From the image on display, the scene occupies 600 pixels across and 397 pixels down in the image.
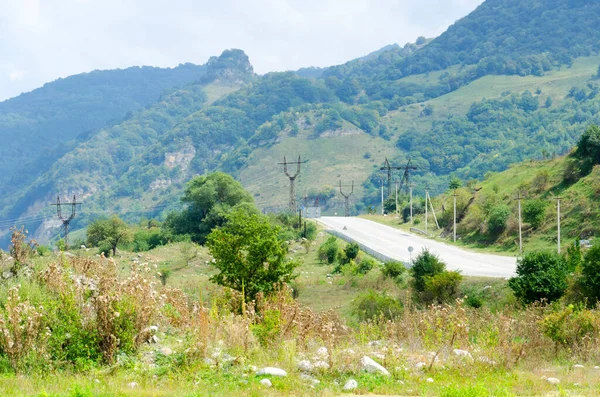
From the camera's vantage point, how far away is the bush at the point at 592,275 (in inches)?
946

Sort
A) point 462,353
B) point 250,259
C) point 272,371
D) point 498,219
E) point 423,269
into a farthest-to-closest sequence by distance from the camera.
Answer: point 498,219 < point 423,269 < point 250,259 < point 462,353 < point 272,371

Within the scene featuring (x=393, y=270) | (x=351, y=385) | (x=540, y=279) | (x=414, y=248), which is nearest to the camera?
(x=351, y=385)

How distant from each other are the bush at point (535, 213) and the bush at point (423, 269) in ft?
57.4

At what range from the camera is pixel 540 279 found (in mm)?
24922

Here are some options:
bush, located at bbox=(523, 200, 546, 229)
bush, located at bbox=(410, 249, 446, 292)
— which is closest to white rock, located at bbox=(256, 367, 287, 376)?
bush, located at bbox=(410, 249, 446, 292)

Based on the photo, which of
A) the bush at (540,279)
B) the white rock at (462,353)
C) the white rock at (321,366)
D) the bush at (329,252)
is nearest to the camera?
the white rock at (321,366)

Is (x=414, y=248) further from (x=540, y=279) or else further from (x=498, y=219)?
(x=540, y=279)

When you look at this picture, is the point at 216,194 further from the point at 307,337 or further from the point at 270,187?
the point at 270,187

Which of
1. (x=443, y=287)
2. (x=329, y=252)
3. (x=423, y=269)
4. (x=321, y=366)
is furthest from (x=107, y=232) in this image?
(x=321, y=366)

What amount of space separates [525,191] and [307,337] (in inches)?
1960

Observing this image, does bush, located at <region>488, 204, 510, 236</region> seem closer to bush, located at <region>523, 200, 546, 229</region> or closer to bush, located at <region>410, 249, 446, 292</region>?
bush, located at <region>523, 200, 546, 229</region>

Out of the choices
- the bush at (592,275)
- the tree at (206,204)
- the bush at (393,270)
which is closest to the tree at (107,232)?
the tree at (206,204)

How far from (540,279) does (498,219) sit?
28.0 m

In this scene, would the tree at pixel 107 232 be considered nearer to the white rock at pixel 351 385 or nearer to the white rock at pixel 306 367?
the white rock at pixel 306 367
